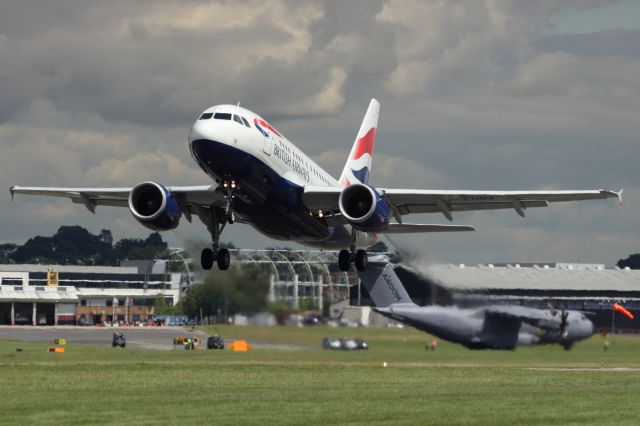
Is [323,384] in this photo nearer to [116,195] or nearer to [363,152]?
[116,195]

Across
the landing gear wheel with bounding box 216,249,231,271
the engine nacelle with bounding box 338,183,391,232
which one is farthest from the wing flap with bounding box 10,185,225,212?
the engine nacelle with bounding box 338,183,391,232

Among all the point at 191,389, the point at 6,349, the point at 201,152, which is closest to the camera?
the point at 201,152

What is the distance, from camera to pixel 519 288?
84.1 m

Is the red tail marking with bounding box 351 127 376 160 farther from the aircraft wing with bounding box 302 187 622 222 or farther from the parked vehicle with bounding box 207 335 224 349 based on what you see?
the parked vehicle with bounding box 207 335 224 349

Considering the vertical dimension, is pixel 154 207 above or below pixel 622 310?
above

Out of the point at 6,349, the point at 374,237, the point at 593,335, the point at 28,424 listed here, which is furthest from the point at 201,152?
the point at 6,349

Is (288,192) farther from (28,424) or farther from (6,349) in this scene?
(6,349)

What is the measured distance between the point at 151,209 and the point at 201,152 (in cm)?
700

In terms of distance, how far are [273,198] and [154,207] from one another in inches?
235

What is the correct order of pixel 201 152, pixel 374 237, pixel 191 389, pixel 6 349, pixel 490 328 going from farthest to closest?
pixel 6 349 < pixel 490 328 < pixel 374 237 < pixel 191 389 < pixel 201 152

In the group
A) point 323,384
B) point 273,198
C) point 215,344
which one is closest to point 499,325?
point 323,384

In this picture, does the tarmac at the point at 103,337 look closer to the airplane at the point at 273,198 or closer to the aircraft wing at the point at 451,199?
the airplane at the point at 273,198

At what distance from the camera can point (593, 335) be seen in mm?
77750

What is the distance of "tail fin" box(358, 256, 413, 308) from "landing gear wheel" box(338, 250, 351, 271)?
2049 cm
